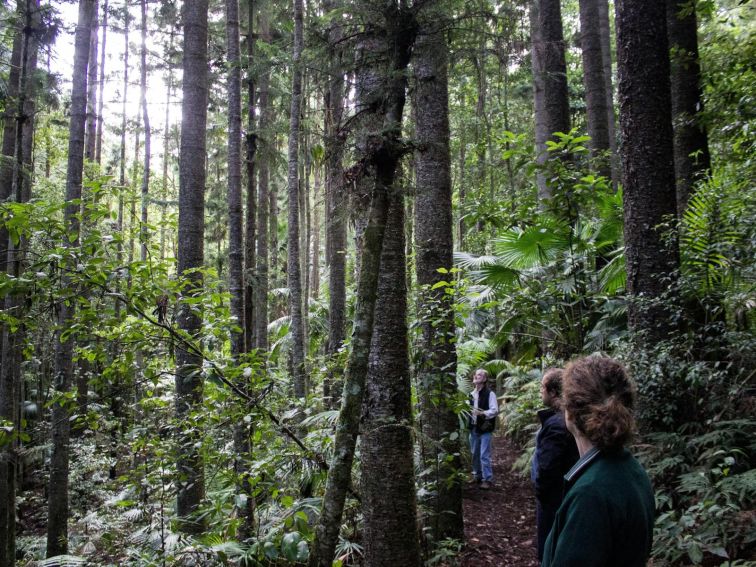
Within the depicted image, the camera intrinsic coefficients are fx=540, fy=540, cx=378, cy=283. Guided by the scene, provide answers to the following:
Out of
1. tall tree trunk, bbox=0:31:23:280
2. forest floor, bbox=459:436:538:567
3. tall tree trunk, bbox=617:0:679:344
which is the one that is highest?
tall tree trunk, bbox=0:31:23:280

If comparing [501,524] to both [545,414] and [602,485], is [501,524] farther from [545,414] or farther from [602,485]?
[602,485]

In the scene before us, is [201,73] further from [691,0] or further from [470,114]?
[470,114]

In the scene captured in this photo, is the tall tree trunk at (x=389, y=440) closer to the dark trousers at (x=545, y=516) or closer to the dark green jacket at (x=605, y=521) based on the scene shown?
the dark trousers at (x=545, y=516)

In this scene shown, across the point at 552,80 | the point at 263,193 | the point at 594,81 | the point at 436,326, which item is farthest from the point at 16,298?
the point at 594,81

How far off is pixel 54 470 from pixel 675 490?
9.36 m

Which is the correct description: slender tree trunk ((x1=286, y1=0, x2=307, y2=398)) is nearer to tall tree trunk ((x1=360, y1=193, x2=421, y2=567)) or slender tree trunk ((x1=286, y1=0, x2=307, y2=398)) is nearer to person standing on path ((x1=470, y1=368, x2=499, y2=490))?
person standing on path ((x1=470, y1=368, x2=499, y2=490))

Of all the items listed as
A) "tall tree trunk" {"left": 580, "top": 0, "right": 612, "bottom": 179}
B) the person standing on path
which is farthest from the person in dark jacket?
"tall tree trunk" {"left": 580, "top": 0, "right": 612, "bottom": 179}

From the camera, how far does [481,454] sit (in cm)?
900

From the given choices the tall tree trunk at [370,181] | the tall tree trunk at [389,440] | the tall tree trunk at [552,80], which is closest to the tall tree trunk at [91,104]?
the tall tree trunk at [552,80]

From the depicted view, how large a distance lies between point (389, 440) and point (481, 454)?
210 inches

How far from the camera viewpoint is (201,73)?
8.10 meters

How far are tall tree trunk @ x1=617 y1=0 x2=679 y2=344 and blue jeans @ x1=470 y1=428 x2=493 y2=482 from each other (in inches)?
143

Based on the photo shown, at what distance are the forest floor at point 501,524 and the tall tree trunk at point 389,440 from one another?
2.03 metres

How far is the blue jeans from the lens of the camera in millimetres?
8953
